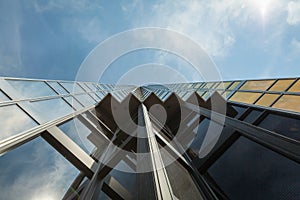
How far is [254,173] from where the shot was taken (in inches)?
155

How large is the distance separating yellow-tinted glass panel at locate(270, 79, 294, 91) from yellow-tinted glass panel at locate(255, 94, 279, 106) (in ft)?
1.68

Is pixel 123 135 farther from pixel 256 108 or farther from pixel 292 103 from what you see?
pixel 292 103

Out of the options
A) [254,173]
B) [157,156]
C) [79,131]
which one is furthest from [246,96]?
[79,131]

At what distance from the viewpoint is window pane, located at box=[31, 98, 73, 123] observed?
20.7 feet

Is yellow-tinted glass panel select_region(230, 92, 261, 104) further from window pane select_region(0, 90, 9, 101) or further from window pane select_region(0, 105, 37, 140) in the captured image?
window pane select_region(0, 90, 9, 101)

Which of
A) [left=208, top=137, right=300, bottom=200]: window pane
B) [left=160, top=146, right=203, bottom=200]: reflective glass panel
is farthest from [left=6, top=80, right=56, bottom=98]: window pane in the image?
[left=208, top=137, right=300, bottom=200]: window pane

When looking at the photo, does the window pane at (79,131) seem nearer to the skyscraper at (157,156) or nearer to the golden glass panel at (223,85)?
the skyscraper at (157,156)

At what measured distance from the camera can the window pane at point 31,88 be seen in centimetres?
681

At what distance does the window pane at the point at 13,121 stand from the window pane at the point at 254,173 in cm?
452

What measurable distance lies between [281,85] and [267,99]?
116 cm

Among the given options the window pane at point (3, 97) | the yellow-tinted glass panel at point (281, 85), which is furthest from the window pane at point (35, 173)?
the yellow-tinted glass panel at point (281, 85)

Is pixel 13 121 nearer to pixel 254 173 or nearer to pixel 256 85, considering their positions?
pixel 254 173

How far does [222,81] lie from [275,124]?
9.56m

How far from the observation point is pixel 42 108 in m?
6.89
